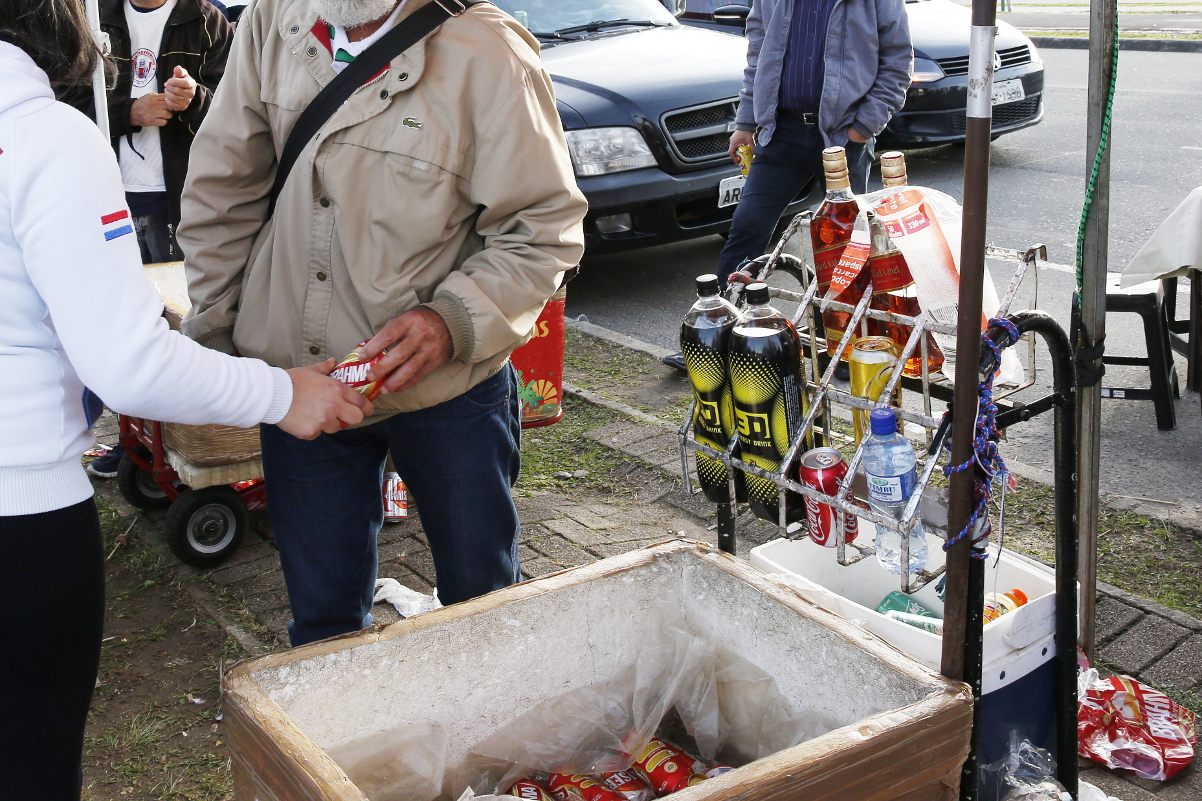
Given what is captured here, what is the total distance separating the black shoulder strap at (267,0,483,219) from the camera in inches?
74.7

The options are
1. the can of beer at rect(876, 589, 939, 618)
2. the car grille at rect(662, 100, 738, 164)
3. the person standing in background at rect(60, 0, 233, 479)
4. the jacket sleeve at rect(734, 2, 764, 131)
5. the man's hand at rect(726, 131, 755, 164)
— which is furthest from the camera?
the car grille at rect(662, 100, 738, 164)

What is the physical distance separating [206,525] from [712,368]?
2.26 metres

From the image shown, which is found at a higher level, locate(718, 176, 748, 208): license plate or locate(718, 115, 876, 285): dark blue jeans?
locate(718, 115, 876, 285): dark blue jeans

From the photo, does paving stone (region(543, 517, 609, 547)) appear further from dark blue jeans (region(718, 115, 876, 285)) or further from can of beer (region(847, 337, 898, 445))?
can of beer (region(847, 337, 898, 445))

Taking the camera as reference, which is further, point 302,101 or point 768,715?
point 302,101

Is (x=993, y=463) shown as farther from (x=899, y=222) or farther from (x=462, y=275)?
(x=462, y=275)

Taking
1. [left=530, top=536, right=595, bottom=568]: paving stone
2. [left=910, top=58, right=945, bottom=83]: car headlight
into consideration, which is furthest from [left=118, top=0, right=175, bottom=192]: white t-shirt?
[left=910, top=58, right=945, bottom=83]: car headlight

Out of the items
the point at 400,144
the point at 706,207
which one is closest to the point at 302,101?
the point at 400,144

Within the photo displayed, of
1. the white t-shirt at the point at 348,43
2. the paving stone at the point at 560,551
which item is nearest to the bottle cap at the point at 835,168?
the white t-shirt at the point at 348,43

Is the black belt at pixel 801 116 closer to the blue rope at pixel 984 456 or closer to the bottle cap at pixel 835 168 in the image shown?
the bottle cap at pixel 835 168

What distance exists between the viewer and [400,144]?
74.5 inches

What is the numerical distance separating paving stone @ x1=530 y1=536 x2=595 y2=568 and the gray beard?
194 centimetres

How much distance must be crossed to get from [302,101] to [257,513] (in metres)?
2.25

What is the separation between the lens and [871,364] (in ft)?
5.77
